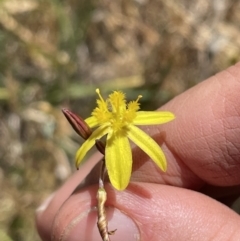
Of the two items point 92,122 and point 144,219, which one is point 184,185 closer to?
point 144,219

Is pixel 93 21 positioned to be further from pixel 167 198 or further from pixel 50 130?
pixel 167 198

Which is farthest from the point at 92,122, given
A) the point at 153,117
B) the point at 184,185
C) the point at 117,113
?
the point at 184,185

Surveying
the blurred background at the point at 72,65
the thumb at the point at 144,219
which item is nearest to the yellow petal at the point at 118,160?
the thumb at the point at 144,219

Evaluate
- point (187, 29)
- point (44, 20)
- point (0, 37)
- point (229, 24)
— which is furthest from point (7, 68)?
point (229, 24)

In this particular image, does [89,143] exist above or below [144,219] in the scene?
above

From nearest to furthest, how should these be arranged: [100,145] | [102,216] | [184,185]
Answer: [102,216] < [100,145] < [184,185]

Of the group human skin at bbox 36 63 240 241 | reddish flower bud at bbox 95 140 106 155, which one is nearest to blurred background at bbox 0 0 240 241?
human skin at bbox 36 63 240 241
